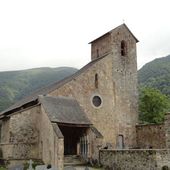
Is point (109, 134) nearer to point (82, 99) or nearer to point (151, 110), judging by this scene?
point (82, 99)

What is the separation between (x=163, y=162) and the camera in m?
24.2

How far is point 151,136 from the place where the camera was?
37.4 meters

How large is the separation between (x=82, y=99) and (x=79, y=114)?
3136mm

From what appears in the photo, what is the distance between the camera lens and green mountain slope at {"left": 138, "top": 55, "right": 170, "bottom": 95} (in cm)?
7219

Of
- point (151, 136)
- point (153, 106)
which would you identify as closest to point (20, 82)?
point (153, 106)

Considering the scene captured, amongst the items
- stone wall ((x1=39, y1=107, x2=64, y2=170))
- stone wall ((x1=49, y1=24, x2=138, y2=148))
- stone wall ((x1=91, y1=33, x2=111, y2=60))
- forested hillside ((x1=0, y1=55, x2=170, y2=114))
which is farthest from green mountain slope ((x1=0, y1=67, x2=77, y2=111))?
stone wall ((x1=39, y1=107, x2=64, y2=170))

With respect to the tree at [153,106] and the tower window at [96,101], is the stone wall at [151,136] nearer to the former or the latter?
the tower window at [96,101]

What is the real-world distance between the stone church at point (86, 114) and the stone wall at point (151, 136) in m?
0.72

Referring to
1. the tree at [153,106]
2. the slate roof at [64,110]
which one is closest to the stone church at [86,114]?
the slate roof at [64,110]

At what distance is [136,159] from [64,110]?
8868 millimetres

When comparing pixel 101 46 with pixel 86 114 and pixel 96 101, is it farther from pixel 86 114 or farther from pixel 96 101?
pixel 86 114

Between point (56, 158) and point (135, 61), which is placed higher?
point (135, 61)

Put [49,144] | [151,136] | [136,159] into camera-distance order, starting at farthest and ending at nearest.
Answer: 1. [151,136]
2. [49,144]
3. [136,159]

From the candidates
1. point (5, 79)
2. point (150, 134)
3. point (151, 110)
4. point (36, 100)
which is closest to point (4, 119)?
point (36, 100)
